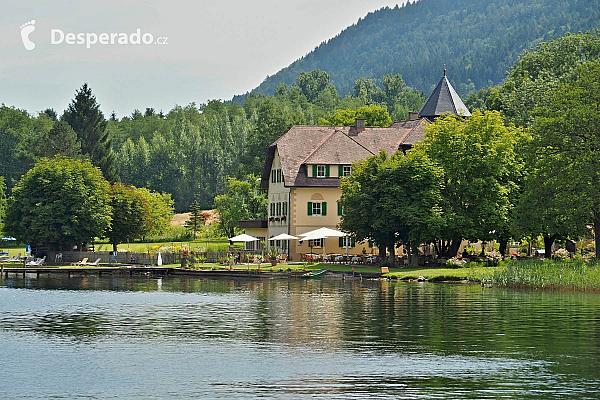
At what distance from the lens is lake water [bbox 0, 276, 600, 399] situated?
23906 mm

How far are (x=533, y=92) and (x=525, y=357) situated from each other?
200 ft

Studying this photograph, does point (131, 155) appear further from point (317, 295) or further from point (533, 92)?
point (317, 295)

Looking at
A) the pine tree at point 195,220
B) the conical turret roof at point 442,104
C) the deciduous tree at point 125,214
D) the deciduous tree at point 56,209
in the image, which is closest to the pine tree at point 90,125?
the pine tree at point 195,220

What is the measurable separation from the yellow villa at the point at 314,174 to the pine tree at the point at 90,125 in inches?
1745

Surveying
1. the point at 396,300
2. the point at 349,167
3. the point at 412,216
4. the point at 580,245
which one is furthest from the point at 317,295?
the point at 580,245

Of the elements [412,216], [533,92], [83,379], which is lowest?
[83,379]

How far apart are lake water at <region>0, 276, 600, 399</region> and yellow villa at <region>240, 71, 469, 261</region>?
96.4 ft

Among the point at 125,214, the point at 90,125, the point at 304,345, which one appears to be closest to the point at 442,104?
the point at 125,214

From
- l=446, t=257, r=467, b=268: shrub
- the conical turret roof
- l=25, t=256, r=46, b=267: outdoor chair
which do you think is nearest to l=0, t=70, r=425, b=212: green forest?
the conical turret roof

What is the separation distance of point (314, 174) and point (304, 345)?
2001 inches

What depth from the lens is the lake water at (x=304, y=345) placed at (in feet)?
78.4

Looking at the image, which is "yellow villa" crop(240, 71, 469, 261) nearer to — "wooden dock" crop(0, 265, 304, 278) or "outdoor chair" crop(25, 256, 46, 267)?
"wooden dock" crop(0, 265, 304, 278)

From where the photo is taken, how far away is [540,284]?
51.8m

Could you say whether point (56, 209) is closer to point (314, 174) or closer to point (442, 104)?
point (314, 174)
